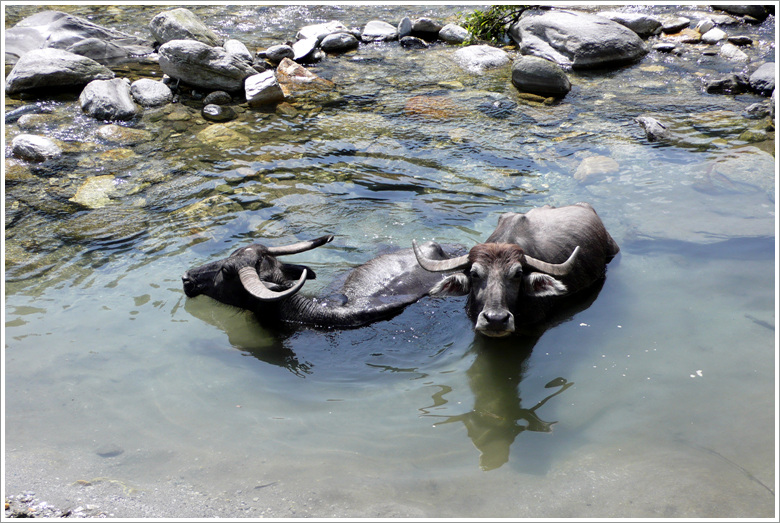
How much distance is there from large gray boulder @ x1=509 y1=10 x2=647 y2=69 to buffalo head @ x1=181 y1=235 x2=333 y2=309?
8.74 meters

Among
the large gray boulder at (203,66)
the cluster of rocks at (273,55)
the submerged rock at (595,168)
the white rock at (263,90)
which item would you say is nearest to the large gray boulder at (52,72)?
the cluster of rocks at (273,55)

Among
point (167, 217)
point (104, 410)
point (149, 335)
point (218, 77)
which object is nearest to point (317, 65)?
point (218, 77)

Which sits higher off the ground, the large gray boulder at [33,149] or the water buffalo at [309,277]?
the water buffalo at [309,277]

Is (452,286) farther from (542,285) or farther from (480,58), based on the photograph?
(480,58)

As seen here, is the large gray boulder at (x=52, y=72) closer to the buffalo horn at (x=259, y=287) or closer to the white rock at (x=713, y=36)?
the buffalo horn at (x=259, y=287)

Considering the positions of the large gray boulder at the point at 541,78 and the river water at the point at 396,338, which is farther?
the large gray boulder at the point at 541,78

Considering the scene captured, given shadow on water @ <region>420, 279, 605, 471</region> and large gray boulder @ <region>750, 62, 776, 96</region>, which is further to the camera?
large gray boulder @ <region>750, 62, 776, 96</region>

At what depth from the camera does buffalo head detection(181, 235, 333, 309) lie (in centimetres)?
604

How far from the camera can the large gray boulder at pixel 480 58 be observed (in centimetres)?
1302

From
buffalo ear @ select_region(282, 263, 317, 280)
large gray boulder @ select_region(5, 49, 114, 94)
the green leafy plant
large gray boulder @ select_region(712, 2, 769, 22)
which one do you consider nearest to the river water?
buffalo ear @ select_region(282, 263, 317, 280)

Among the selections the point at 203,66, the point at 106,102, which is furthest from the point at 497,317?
the point at 203,66

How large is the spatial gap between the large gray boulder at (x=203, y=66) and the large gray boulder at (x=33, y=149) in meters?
3.14

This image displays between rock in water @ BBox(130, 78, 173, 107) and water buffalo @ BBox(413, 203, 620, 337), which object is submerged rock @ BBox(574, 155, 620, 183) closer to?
water buffalo @ BBox(413, 203, 620, 337)

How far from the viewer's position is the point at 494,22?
571 inches
